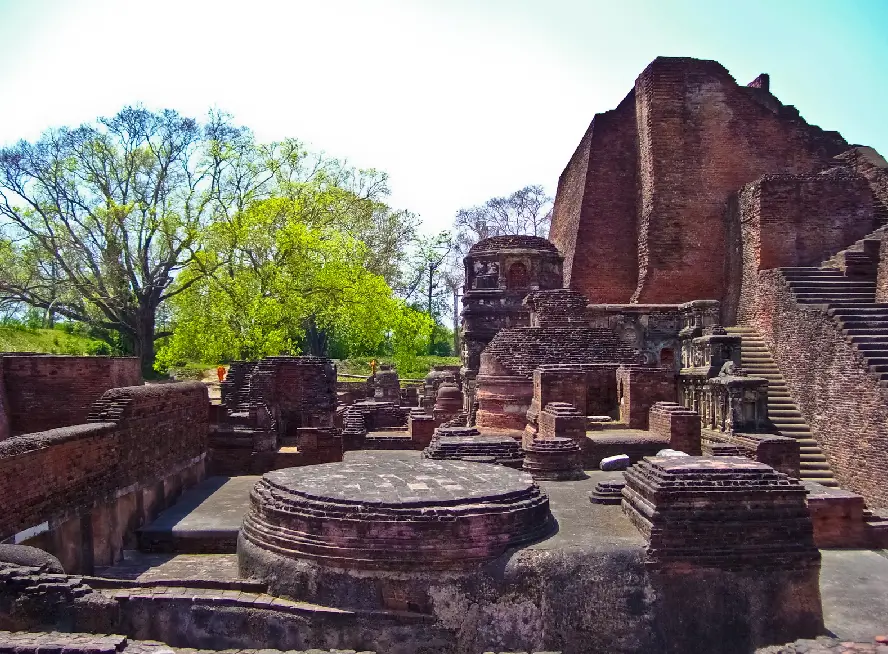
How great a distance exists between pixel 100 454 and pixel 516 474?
385cm

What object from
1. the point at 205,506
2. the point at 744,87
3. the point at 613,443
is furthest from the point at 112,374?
the point at 744,87

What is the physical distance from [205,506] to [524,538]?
4.31 metres

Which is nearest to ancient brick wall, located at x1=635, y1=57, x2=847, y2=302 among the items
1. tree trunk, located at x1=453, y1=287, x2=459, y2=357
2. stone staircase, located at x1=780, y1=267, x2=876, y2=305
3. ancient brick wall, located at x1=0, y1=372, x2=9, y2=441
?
stone staircase, located at x1=780, y1=267, x2=876, y2=305

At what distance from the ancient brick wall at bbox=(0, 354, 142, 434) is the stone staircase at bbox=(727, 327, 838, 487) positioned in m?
10.2

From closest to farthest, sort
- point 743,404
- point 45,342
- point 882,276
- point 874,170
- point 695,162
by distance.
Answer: point 743,404 → point 882,276 → point 874,170 → point 695,162 → point 45,342

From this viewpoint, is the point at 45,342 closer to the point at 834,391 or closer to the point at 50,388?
the point at 50,388

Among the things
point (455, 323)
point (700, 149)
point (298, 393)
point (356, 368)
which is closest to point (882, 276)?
point (700, 149)

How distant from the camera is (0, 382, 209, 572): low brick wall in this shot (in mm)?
5656

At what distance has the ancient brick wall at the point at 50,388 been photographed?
9.88m

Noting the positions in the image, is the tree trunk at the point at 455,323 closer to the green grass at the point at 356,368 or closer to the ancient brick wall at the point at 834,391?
the green grass at the point at 356,368

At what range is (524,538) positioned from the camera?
5691mm

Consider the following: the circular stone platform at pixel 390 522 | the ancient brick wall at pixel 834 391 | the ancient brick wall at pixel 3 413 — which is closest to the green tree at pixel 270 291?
the ancient brick wall at pixel 3 413

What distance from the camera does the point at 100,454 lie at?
687cm

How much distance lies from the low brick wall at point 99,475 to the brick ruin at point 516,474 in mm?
27
